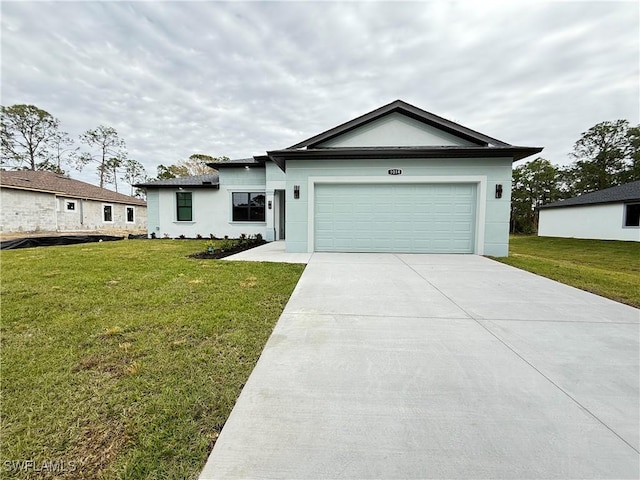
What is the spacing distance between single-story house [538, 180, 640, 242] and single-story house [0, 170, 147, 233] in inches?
1429

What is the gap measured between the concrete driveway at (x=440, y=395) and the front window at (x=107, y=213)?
81.3 ft

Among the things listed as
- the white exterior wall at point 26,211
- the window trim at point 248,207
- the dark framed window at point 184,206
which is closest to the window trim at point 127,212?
the white exterior wall at point 26,211

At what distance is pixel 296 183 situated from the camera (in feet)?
28.9

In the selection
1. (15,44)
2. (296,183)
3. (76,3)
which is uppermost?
(15,44)

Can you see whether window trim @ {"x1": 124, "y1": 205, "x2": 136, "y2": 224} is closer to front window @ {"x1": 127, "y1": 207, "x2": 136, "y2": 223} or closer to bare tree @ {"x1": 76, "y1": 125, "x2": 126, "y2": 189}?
front window @ {"x1": 127, "y1": 207, "x2": 136, "y2": 223}

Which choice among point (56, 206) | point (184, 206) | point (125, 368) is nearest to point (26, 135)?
point (56, 206)

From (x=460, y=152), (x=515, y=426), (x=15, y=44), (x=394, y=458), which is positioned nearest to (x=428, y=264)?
(x=460, y=152)

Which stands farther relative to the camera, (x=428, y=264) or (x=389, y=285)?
(x=428, y=264)

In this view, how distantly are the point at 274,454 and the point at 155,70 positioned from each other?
16.0m

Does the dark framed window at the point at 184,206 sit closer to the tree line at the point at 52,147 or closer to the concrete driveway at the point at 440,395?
the concrete driveway at the point at 440,395

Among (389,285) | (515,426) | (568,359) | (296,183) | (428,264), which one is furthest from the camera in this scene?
(296,183)

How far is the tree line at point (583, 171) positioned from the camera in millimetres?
26344

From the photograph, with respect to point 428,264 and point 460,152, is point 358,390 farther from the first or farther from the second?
point 460,152

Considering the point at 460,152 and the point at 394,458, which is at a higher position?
Answer: the point at 460,152
